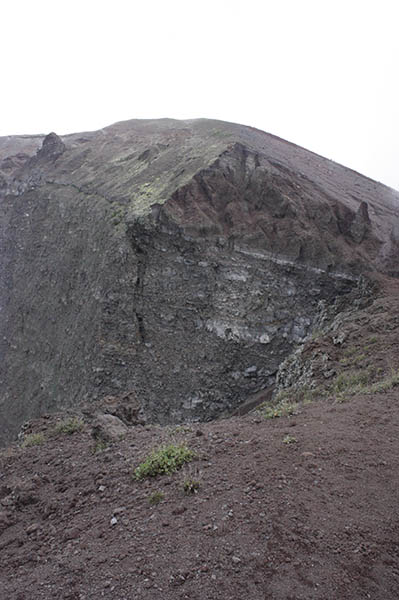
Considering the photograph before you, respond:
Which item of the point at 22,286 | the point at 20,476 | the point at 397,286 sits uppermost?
the point at 397,286

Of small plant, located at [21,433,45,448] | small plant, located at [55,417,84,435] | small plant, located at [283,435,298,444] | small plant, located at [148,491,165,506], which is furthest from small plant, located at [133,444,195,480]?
small plant, located at [21,433,45,448]

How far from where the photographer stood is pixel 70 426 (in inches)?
279

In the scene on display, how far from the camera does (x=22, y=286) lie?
2073cm

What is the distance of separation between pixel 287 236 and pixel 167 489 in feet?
36.4

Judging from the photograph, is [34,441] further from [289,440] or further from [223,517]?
[289,440]

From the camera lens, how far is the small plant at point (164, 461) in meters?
5.33

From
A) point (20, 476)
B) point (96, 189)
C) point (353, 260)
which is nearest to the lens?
point (20, 476)

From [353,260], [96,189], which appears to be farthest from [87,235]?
[353,260]

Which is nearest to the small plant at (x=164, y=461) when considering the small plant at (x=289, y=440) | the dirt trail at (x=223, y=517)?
the dirt trail at (x=223, y=517)

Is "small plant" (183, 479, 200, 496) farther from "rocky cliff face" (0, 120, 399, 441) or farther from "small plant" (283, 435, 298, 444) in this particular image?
"rocky cliff face" (0, 120, 399, 441)

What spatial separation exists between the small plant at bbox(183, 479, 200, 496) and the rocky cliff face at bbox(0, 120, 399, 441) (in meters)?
7.54

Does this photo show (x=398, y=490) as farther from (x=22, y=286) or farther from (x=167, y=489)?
(x=22, y=286)

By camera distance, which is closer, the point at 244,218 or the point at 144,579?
the point at 144,579

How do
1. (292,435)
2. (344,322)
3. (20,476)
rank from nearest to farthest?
(292,435)
(20,476)
(344,322)
